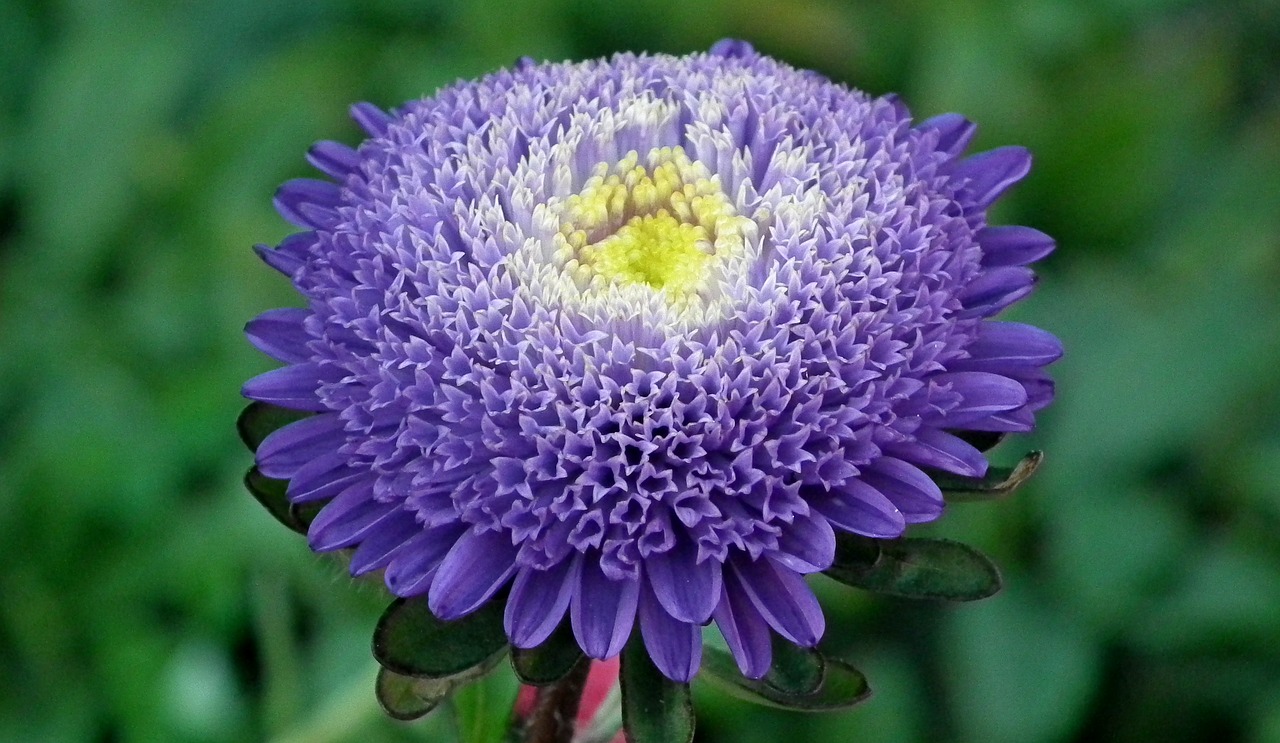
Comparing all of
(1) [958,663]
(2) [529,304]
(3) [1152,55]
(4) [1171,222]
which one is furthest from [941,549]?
(3) [1152,55]

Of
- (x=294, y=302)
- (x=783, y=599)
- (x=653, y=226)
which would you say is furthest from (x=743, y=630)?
(x=294, y=302)

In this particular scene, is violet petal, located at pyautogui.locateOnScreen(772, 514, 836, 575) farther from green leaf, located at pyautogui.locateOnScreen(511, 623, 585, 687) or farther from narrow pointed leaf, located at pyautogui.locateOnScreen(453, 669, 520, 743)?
narrow pointed leaf, located at pyautogui.locateOnScreen(453, 669, 520, 743)

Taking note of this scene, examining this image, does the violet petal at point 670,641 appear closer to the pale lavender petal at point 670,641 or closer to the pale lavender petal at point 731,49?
the pale lavender petal at point 670,641

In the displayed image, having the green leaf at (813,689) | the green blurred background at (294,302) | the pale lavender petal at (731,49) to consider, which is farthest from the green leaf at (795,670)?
the green blurred background at (294,302)

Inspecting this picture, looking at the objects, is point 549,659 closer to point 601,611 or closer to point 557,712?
point 601,611

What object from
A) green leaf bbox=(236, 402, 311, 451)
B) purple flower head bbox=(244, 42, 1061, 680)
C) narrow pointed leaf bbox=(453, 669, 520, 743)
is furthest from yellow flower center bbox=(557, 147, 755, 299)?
narrow pointed leaf bbox=(453, 669, 520, 743)

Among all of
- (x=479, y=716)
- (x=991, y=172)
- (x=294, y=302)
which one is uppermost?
(x=991, y=172)

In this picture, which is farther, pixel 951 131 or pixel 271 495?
pixel 951 131
